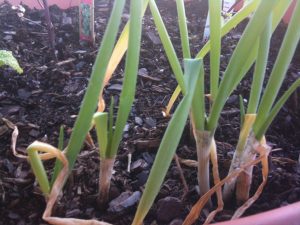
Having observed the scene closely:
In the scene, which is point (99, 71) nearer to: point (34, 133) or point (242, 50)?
point (242, 50)

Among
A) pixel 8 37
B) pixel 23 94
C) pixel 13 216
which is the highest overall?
pixel 8 37

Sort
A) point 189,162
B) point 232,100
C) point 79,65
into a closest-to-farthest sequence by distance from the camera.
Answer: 1. point 189,162
2. point 232,100
3. point 79,65

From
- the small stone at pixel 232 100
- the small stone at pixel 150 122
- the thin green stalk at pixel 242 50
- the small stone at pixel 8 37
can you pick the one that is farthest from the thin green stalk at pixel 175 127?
the small stone at pixel 8 37

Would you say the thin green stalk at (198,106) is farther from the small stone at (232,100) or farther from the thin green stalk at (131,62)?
the small stone at (232,100)

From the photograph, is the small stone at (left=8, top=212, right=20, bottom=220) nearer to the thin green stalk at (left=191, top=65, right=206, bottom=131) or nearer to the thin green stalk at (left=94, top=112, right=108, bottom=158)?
the thin green stalk at (left=94, top=112, right=108, bottom=158)

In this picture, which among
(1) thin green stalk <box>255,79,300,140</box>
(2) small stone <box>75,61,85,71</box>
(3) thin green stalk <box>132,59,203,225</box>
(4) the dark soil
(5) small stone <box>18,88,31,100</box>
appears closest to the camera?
(3) thin green stalk <box>132,59,203,225</box>

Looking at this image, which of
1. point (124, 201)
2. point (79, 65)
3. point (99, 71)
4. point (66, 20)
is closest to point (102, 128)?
point (99, 71)

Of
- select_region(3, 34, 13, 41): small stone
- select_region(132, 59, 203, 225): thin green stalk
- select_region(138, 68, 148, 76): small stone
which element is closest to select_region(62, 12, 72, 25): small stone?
select_region(3, 34, 13, 41): small stone

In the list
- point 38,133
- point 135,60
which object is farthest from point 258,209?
point 38,133
